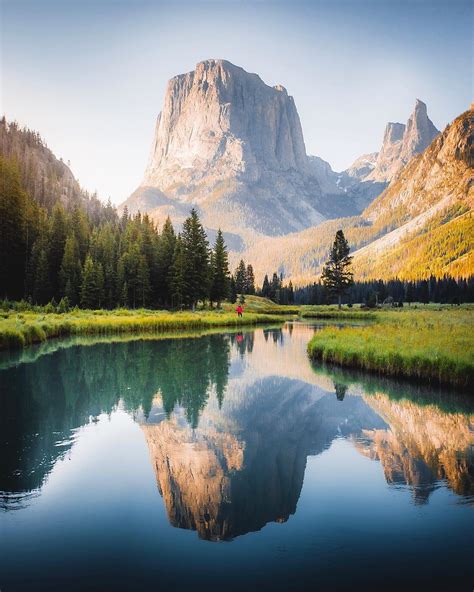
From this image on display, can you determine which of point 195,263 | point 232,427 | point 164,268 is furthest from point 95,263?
point 232,427

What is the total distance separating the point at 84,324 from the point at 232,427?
34.2m

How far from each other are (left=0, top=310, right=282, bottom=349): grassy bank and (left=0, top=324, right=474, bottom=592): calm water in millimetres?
14408

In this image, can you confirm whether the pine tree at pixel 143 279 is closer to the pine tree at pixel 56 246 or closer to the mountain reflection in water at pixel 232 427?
the pine tree at pixel 56 246

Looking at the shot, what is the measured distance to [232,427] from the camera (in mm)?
12852

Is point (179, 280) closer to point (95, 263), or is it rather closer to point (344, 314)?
point (95, 263)

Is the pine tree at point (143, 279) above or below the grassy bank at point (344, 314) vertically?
above

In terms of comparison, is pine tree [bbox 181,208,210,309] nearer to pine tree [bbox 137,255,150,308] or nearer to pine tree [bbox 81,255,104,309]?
pine tree [bbox 137,255,150,308]

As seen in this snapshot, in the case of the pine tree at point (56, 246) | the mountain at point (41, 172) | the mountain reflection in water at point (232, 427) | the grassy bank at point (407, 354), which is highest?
the mountain at point (41, 172)

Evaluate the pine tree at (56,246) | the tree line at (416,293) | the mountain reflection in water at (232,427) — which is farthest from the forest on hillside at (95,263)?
the mountain reflection in water at (232,427)

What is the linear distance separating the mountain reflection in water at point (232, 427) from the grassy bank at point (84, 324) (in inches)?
310

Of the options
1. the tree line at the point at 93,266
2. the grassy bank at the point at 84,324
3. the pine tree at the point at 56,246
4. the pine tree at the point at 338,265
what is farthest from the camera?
the pine tree at the point at 338,265

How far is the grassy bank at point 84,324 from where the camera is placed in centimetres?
3037

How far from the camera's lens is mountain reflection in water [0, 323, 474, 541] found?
26.9 ft

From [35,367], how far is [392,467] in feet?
60.9
